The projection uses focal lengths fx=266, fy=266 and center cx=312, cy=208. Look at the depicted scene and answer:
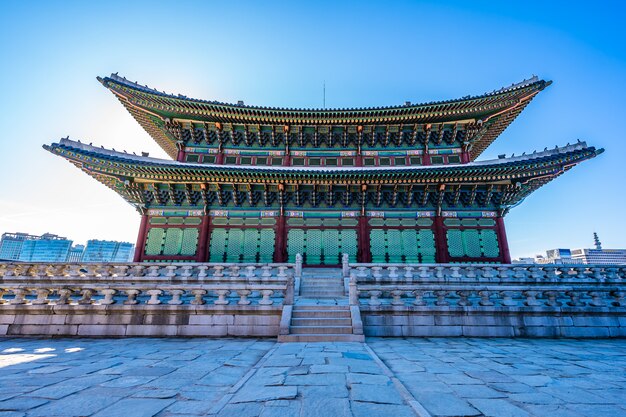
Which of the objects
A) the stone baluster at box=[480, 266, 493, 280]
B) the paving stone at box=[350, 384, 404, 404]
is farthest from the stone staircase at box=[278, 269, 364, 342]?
the stone baluster at box=[480, 266, 493, 280]

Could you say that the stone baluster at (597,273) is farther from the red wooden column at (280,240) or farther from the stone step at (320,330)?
the red wooden column at (280,240)

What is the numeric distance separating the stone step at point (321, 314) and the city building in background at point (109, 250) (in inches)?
6405

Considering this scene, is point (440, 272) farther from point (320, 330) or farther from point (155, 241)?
point (155, 241)

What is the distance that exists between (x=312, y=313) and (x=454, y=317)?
437 centimetres

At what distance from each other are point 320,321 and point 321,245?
27.0ft

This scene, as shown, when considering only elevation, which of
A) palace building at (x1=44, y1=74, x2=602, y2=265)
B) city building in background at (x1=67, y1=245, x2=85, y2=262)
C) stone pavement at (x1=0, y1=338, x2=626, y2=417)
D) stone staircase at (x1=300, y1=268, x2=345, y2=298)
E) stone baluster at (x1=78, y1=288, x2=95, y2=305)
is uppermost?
city building in background at (x1=67, y1=245, x2=85, y2=262)

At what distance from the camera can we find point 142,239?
15.8 meters

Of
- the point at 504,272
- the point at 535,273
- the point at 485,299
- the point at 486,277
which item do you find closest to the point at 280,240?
the point at 486,277

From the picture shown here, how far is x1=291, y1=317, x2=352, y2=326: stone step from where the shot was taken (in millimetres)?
7699

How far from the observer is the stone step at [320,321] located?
7699 millimetres

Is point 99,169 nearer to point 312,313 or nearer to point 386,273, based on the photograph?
point 312,313

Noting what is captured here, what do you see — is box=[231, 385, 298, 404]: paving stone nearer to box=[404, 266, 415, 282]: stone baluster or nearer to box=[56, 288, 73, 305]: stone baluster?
box=[56, 288, 73, 305]: stone baluster

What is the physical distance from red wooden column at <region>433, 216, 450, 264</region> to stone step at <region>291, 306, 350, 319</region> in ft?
31.1

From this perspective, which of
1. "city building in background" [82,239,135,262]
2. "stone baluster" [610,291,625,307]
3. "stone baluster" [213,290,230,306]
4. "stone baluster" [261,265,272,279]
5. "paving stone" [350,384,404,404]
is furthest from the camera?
"city building in background" [82,239,135,262]
